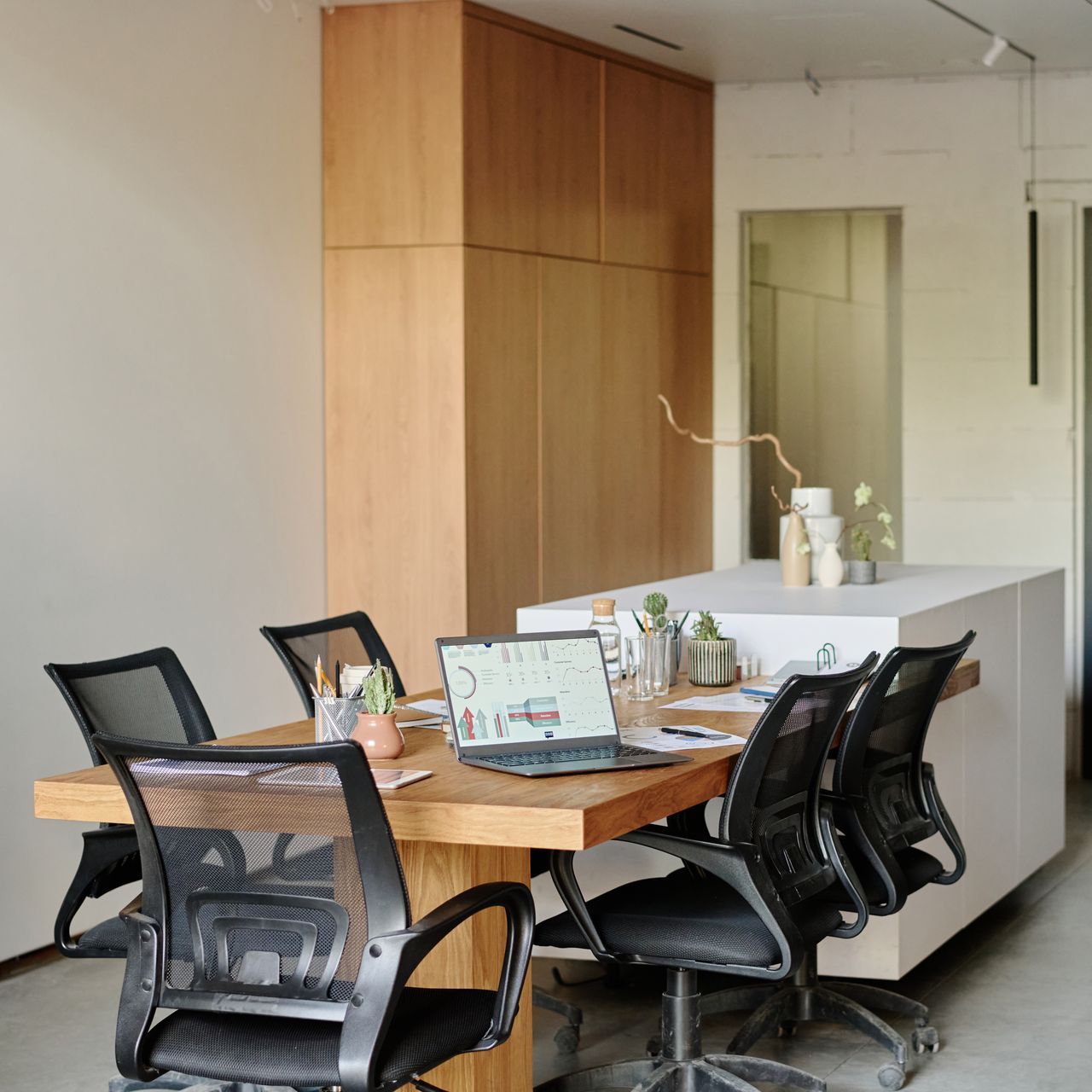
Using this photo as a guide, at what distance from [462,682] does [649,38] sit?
14.6ft

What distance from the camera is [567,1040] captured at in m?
3.95

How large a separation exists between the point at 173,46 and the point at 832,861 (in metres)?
3.69

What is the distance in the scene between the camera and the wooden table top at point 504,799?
2.63 metres

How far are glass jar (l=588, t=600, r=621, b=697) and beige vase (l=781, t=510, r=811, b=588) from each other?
46.8 inches

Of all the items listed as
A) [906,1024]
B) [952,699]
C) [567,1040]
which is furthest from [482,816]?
[952,699]

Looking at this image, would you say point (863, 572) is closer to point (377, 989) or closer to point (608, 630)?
point (608, 630)

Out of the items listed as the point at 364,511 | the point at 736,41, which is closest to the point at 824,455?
the point at 736,41

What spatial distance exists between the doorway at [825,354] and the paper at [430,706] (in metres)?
4.26

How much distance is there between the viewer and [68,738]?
495 cm

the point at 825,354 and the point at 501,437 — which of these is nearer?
the point at 501,437

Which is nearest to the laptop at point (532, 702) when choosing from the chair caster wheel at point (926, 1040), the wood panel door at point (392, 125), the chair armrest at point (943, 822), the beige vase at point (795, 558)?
the chair armrest at point (943, 822)

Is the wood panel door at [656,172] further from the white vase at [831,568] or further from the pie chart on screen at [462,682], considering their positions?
the pie chart on screen at [462,682]

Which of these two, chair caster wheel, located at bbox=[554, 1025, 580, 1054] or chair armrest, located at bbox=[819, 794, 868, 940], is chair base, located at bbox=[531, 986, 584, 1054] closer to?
chair caster wheel, located at bbox=[554, 1025, 580, 1054]

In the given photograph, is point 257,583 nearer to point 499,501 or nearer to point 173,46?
point 499,501
